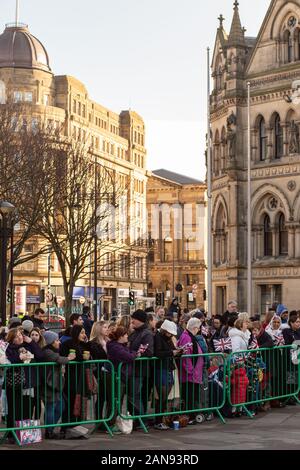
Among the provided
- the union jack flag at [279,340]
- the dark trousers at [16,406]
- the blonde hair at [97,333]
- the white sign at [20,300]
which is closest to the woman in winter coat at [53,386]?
the dark trousers at [16,406]

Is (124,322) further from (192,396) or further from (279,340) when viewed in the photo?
(279,340)

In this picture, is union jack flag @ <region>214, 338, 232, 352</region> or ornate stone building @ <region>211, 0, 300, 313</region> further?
ornate stone building @ <region>211, 0, 300, 313</region>

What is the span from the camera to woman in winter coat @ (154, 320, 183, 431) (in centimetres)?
1739

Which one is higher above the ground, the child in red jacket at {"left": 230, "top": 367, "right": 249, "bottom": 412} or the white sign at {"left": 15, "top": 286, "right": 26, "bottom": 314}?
the white sign at {"left": 15, "top": 286, "right": 26, "bottom": 314}

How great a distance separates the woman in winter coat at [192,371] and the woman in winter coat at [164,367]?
0.37 metres

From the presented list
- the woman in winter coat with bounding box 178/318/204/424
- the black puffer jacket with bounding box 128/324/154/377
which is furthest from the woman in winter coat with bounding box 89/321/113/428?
the woman in winter coat with bounding box 178/318/204/424

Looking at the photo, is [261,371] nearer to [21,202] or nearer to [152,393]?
[152,393]

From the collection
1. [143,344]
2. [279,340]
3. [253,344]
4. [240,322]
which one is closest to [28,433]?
[143,344]

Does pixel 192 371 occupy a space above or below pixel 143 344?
below

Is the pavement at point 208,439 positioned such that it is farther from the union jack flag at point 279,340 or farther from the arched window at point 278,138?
the arched window at point 278,138

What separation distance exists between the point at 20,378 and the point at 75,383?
3.51 feet

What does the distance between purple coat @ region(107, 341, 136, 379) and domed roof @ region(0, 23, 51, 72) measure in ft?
284

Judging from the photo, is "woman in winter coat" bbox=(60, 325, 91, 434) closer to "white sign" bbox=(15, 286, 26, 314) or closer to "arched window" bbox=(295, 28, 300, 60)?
"arched window" bbox=(295, 28, 300, 60)

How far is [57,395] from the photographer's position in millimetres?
16172
